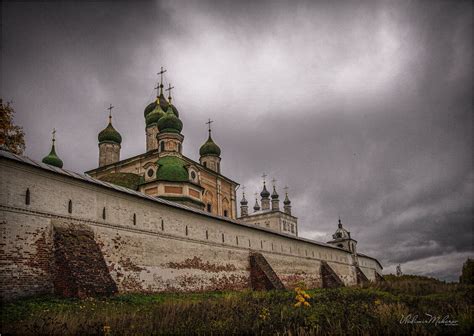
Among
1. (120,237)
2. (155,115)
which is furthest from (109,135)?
(120,237)

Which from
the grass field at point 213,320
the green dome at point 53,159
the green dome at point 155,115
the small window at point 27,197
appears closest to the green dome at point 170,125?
the green dome at point 155,115

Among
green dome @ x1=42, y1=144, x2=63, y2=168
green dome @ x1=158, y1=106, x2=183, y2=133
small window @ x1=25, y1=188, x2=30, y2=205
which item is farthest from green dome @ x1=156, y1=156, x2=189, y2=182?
small window @ x1=25, y1=188, x2=30, y2=205

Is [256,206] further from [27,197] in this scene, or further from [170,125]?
[27,197]

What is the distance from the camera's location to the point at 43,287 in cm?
1066

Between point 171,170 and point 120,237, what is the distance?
13.6m

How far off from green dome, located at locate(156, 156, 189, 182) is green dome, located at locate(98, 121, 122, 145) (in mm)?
7996

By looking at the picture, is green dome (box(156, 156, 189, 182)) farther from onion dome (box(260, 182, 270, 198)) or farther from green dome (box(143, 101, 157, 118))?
onion dome (box(260, 182, 270, 198))

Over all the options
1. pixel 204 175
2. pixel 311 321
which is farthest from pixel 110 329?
pixel 204 175

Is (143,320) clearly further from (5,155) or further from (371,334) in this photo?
(5,155)

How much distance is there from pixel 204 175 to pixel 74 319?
26.8m

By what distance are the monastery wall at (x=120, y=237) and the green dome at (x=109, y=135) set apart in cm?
1688

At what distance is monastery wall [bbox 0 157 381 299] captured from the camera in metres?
10.4

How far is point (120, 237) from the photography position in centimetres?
1358

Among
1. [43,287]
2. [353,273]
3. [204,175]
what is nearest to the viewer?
[43,287]
